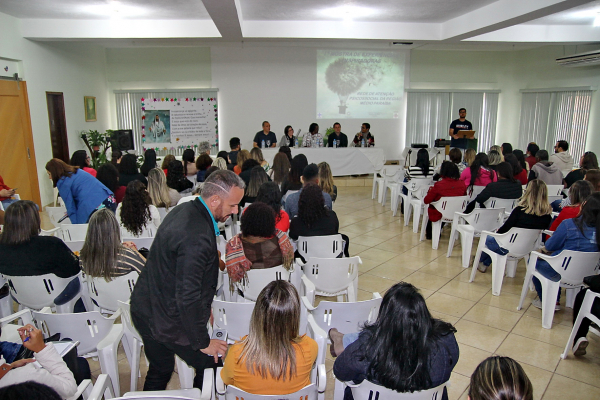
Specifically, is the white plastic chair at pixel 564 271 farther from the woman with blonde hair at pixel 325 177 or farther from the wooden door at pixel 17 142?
the wooden door at pixel 17 142

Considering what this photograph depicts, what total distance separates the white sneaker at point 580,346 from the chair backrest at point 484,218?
191 centimetres

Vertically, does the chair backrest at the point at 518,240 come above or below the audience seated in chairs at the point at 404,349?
below

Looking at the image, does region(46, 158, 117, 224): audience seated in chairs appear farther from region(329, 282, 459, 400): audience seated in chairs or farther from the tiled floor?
region(329, 282, 459, 400): audience seated in chairs

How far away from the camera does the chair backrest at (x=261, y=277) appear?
2.87 m

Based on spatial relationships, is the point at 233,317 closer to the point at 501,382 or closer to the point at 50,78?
the point at 501,382

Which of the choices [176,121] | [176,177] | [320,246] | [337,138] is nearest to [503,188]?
[320,246]

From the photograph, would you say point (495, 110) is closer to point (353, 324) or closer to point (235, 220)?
point (235, 220)

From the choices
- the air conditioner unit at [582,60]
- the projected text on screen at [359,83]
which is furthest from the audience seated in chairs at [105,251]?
the projected text on screen at [359,83]

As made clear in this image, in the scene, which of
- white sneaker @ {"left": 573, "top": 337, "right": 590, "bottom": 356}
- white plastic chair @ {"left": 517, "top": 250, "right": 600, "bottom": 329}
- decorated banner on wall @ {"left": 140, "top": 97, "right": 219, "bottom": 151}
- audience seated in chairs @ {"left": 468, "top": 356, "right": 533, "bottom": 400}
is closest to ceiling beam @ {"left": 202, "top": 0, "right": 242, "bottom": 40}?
decorated banner on wall @ {"left": 140, "top": 97, "right": 219, "bottom": 151}

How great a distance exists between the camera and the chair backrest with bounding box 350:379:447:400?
1694 mm

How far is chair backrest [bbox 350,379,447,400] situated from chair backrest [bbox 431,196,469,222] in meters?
3.90

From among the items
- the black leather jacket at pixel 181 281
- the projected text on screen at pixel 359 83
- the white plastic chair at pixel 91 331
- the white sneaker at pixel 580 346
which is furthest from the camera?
the projected text on screen at pixel 359 83

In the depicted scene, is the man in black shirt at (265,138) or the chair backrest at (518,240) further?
the man in black shirt at (265,138)

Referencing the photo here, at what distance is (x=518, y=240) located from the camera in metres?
4.00
